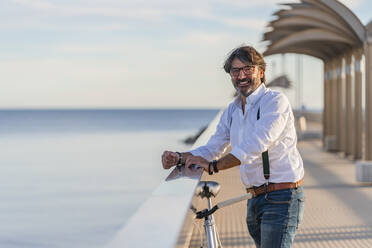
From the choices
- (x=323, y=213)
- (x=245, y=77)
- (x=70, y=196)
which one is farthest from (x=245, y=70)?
(x=70, y=196)

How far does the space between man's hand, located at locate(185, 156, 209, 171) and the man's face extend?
378 mm

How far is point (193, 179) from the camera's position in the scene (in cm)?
267

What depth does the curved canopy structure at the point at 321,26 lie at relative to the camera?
12148 millimetres

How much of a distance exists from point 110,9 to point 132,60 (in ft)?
89.7

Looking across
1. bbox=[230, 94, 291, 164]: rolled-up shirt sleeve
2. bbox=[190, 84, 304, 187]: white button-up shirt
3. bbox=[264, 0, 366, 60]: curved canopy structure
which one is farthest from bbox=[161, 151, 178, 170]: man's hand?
bbox=[264, 0, 366, 60]: curved canopy structure

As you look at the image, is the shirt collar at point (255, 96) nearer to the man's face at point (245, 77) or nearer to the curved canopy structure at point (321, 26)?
the man's face at point (245, 77)

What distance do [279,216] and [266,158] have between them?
285 mm

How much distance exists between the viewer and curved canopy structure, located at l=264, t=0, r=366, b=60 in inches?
478

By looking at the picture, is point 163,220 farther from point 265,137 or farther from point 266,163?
point 266,163

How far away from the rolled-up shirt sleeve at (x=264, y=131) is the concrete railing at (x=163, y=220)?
0.91 ft

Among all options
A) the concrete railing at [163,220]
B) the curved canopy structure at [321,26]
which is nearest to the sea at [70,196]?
the curved canopy structure at [321,26]

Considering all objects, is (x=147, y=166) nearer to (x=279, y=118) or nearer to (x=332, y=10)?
(x=332, y=10)

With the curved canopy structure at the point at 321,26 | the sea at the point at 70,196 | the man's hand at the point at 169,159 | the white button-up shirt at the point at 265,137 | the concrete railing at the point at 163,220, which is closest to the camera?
the concrete railing at the point at 163,220

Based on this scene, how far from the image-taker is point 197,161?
9.85 feet
